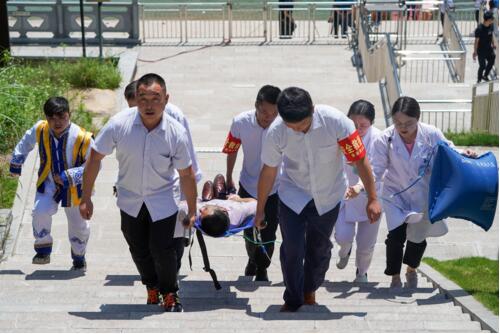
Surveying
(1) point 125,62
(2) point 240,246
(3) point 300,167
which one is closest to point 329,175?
(3) point 300,167

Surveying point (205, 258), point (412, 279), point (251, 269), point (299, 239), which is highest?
point (299, 239)

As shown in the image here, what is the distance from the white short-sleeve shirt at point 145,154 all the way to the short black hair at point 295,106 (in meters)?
0.74

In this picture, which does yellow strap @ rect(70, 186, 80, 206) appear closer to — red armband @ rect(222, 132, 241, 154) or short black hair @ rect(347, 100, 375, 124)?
red armband @ rect(222, 132, 241, 154)

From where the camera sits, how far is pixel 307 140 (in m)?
6.94

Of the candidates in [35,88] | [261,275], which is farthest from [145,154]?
[35,88]

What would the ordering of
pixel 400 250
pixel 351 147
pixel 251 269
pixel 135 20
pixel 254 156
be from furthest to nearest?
pixel 135 20 → pixel 251 269 → pixel 254 156 → pixel 400 250 → pixel 351 147

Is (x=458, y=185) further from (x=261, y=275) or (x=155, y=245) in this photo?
(x=155, y=245)

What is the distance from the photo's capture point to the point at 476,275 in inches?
348

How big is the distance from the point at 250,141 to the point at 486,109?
8.47 meters

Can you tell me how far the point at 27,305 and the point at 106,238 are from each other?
376cm

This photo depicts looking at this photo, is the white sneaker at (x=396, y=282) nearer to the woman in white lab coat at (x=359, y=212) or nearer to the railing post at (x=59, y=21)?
the woman in white lab coat at (x=359, y=212)

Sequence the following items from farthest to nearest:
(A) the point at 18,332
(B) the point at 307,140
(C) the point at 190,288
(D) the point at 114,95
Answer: (D) the point at 114,95, (C) the point at 190,288, (B) the point at 307,140, (A) the point at 18,332

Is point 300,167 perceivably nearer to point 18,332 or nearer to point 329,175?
point 329,175

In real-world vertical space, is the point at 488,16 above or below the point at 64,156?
above
